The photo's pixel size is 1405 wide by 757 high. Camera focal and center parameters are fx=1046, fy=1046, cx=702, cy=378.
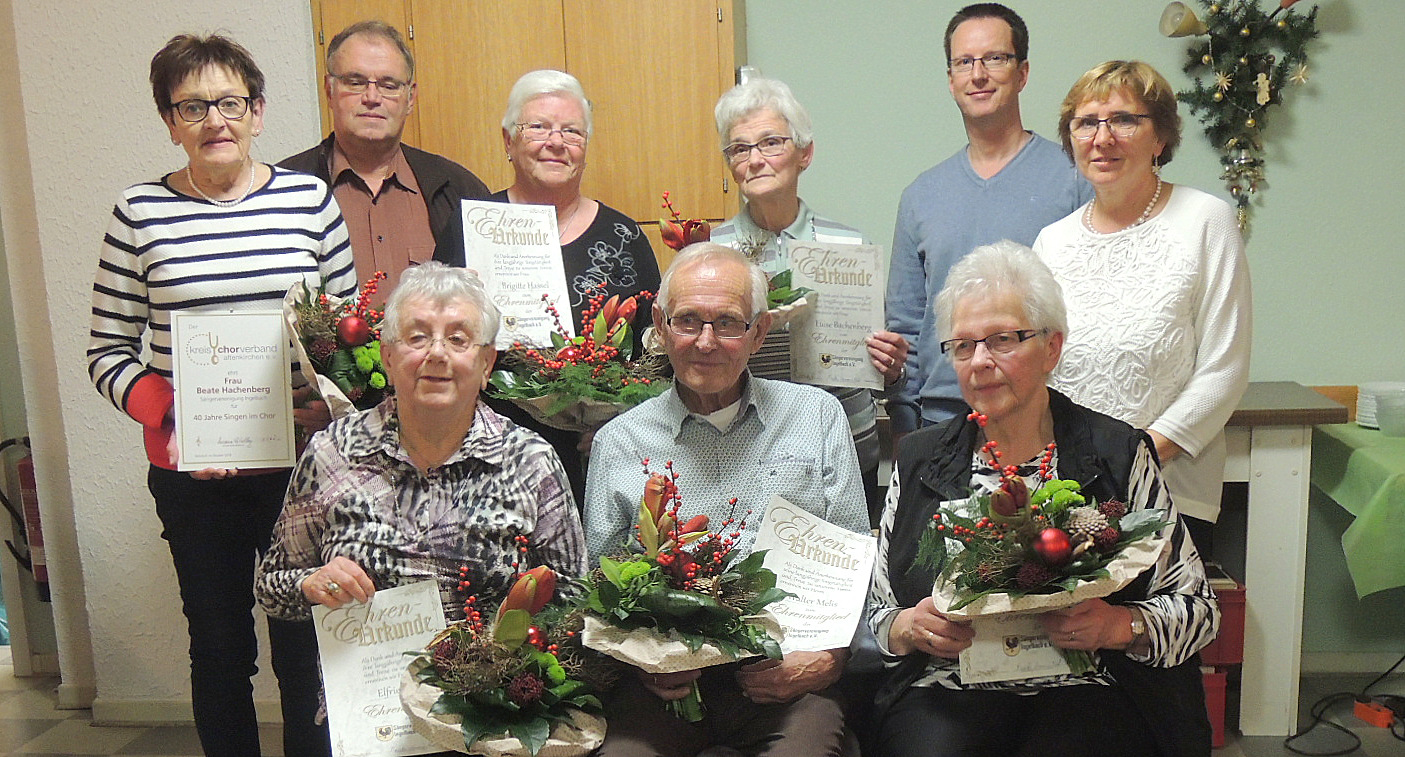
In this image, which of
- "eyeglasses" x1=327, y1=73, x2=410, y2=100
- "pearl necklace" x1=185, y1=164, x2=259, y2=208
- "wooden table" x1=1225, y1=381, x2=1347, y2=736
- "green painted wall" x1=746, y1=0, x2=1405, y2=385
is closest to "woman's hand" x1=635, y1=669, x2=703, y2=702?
"pearl necklace" x1=185, y1=164, x2=259, y2=208

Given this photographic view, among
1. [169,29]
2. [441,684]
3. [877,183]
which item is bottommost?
[441,684]

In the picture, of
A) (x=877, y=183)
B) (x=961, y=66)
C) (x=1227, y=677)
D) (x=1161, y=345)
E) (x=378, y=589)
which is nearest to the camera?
(x=378, y=589)

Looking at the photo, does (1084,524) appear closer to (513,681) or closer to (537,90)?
(513,681)

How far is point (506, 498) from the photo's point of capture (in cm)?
192

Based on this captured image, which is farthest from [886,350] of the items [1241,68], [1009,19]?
[1241,68]

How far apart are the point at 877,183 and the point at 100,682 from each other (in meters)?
3.16

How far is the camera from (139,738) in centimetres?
336

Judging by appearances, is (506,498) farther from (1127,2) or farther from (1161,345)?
(1127,2)

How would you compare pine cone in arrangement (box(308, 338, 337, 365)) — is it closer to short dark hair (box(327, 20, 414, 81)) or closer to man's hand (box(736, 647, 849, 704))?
short dark hair (box(327, 20, 414, 81))

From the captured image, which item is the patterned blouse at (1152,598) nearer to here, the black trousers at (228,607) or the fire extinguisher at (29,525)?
the black trousers at (228,607)

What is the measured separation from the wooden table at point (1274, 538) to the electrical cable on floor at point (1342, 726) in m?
0.09

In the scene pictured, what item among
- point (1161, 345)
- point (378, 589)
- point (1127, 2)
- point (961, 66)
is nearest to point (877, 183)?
point (1127, 2)

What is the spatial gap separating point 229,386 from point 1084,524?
1.65 m

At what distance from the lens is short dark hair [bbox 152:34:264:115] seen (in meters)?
2.16
